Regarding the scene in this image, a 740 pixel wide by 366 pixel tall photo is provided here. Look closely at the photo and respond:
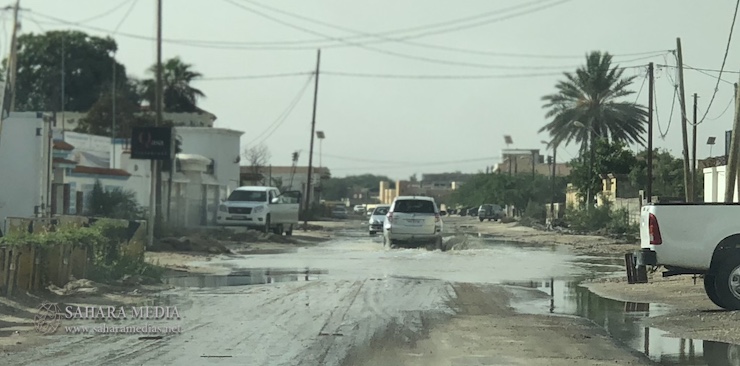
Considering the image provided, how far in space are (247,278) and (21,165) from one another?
13607 mm

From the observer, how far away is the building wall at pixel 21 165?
108 feet

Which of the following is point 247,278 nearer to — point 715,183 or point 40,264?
point 40,264

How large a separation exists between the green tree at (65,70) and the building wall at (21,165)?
183ft

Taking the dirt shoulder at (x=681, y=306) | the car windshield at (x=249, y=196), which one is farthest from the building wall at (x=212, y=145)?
the dirt shoulder at (x=681, y=306)

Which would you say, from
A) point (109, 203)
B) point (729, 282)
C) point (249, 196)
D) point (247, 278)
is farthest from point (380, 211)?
point (729, 282)

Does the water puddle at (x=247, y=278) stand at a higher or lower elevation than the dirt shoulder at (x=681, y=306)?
lower

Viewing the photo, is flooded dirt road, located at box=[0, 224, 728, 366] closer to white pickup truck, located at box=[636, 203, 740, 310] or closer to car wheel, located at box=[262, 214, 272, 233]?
white pickup truck, located at box=[636, 203, 740, 310]

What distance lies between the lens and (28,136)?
3309 cm

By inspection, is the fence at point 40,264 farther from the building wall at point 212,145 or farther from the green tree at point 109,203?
the building wall at point 212,145

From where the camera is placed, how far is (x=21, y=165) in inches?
1303

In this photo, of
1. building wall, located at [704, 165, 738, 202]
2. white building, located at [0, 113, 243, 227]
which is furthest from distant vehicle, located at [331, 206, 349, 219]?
building wall, located at [704, 165, 738, 202]

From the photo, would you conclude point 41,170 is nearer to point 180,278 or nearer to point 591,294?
point 180,278

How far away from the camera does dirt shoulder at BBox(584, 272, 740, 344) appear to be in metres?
13.6

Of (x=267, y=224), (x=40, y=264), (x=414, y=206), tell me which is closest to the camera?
(x=40, y=264)
